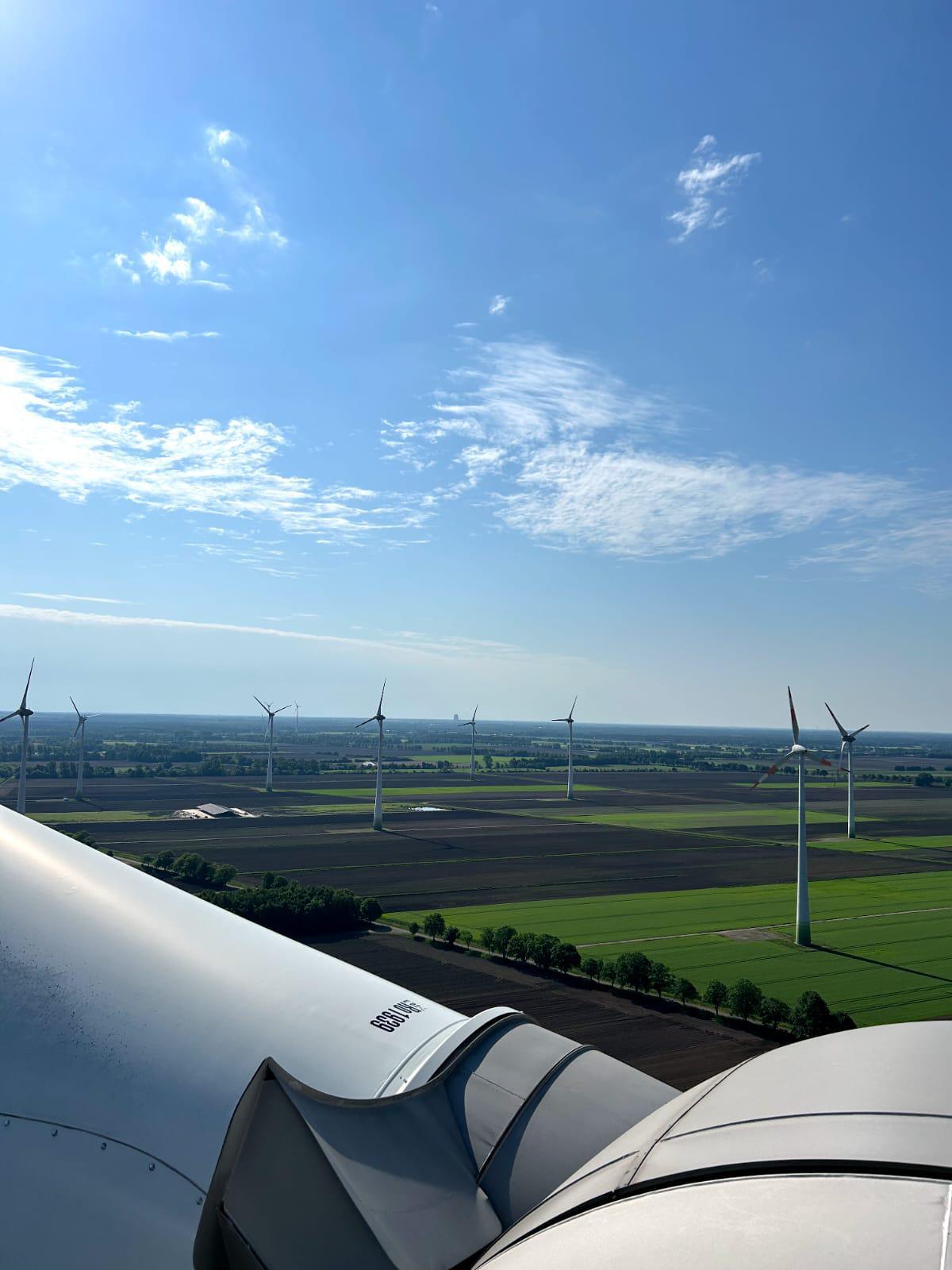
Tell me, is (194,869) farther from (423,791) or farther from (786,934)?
(423,791)

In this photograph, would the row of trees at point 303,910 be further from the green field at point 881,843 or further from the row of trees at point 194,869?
the green field at point 881,843

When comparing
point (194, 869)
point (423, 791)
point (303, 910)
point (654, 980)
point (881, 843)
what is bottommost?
point (423, 791)

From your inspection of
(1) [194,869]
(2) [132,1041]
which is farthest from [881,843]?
(2) [132,1041]

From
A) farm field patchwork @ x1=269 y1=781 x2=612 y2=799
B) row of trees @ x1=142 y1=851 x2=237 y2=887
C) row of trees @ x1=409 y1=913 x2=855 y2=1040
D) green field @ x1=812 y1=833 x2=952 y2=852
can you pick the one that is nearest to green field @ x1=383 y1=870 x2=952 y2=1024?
row of trees @ x1=409 y1=913 x2=855 y2=1040

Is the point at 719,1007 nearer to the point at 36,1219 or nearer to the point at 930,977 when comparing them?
the point at 930,977

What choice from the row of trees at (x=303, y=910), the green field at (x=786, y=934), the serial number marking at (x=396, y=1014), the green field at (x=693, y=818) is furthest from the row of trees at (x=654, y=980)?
the green field at (x=693, y=818)
